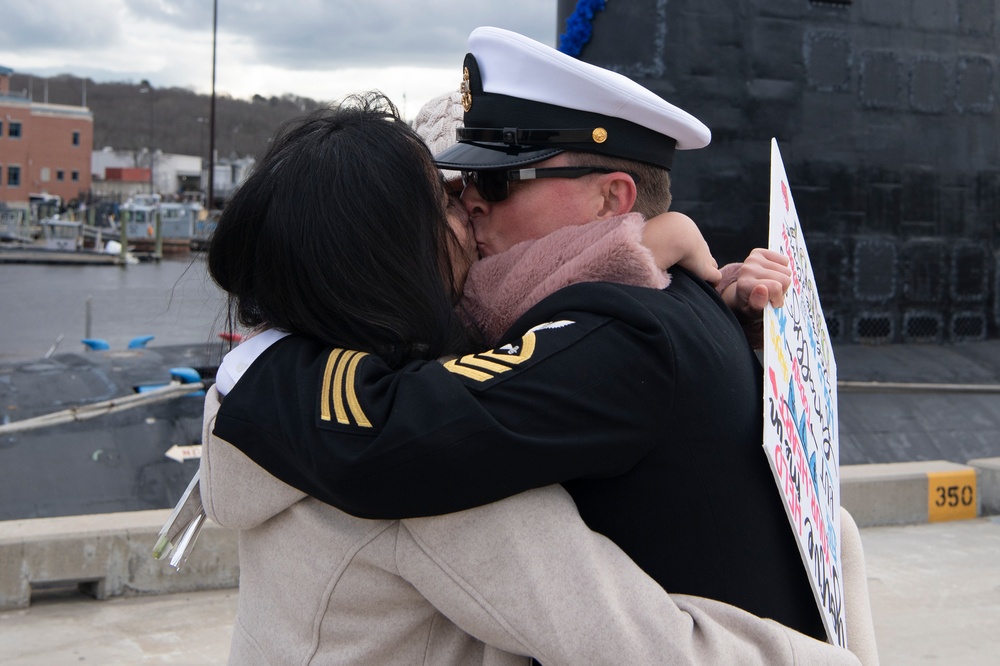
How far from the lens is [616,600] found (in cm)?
139

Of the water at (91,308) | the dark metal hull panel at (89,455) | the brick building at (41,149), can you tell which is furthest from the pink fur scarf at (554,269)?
the brick building at (41,149)

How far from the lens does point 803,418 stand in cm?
179

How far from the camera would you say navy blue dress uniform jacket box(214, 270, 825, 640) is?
1.36 metres

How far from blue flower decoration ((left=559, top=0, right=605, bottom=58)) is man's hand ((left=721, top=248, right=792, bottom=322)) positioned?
5416 mm

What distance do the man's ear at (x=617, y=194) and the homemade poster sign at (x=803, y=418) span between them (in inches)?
10.0

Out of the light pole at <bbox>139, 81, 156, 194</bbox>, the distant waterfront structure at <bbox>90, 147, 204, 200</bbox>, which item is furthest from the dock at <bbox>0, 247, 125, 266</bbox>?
the distant waterfront structure at <bbox>90, 147, 204, 200</bbox>

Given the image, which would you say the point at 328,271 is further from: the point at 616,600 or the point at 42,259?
the point at 42,259

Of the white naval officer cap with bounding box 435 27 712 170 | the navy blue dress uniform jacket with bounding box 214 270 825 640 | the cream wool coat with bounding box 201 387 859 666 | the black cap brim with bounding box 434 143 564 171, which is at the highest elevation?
the white naval officer cap with bounding box 435 27 712 170

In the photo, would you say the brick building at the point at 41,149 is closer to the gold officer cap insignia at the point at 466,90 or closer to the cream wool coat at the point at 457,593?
the gold officer cap insignia at the point at 466,90

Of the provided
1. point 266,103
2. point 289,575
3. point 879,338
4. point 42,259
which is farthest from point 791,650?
point 266,103

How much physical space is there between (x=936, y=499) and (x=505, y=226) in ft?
18.2

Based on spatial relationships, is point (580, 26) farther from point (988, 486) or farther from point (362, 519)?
point (362, 519)

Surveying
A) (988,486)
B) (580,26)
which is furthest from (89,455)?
(988,486)

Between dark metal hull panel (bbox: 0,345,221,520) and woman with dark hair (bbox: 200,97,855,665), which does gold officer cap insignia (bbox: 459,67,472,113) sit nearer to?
woman with dark hair (bbox: 200,97,855,665)
